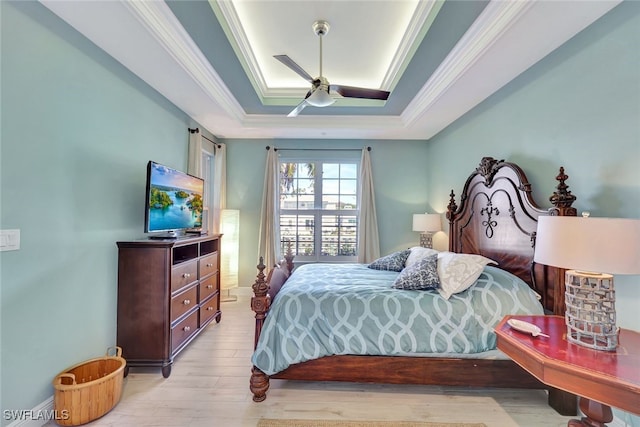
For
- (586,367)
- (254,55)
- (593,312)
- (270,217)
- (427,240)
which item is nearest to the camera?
(586,367)

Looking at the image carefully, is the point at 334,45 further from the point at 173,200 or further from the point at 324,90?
the point at 173,200

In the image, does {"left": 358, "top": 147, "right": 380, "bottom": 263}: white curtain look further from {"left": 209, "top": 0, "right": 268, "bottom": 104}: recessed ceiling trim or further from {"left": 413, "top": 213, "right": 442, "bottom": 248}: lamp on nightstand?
{"left": 209, "top": 0, "right": 268, "bottom": 104}: recessed ceiling trim

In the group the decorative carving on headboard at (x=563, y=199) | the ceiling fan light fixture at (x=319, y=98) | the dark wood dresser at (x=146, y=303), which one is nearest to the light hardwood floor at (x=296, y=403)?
the dark wood dresser at (x=146, y=303)

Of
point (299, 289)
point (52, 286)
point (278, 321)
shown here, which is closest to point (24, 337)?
point (52, 286)

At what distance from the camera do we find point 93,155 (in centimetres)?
214

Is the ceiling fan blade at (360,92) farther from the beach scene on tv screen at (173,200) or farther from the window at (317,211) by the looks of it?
the window at (317,211)

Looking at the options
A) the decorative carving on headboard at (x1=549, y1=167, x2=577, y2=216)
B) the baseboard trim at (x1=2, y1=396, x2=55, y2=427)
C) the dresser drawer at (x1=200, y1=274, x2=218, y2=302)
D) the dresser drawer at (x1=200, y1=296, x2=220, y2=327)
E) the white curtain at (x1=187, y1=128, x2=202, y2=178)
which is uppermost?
the white curtain at (x1=187, y1=128, x2=202, y2=178)

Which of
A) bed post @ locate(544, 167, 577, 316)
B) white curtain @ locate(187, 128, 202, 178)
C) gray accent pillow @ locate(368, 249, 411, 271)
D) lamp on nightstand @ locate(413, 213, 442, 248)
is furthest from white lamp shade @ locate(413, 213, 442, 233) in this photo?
white curtain @ locate(187, 128, 202, 178)

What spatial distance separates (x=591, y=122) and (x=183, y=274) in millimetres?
3367

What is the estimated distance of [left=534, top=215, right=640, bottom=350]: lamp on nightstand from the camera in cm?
124

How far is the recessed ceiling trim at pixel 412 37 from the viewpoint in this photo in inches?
80.7

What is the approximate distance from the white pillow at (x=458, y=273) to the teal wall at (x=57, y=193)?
106 inches

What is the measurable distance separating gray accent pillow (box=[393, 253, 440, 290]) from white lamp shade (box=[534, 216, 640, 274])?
91cm

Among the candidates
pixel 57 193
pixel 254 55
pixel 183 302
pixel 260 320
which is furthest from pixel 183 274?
pixel 254 55
